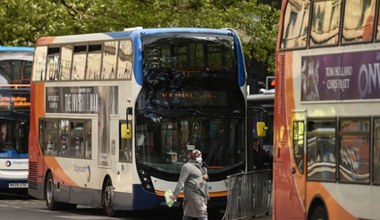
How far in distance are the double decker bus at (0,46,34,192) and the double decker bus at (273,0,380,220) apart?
1585 centimetres

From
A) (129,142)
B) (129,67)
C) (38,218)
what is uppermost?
(129,67)

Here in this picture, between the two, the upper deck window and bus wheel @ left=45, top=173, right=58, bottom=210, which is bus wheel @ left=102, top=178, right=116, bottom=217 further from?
bus wheel @ left=45, top=173, right=58, bottom=210

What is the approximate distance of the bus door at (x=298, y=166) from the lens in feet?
Result: 62.1

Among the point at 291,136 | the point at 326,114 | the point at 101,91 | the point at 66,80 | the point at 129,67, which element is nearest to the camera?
the point at 326,114

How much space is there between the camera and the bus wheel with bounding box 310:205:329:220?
1823 centimetres

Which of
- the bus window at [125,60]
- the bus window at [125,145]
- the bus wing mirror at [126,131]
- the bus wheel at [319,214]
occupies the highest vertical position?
the bus window at [125,60]

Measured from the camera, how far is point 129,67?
81.6 ft

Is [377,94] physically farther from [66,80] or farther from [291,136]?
[66,80]

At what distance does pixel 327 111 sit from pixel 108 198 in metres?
9.21

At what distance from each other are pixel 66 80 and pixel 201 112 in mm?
4772

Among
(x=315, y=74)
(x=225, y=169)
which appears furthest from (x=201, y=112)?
(x=315, y=74)

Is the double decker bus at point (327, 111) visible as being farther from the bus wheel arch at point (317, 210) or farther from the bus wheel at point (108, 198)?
the bus wheel at point (108, 198)

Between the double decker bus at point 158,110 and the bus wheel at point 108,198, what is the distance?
0.02 meters

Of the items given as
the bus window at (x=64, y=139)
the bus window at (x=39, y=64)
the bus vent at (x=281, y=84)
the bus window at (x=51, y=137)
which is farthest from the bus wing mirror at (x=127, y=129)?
the bus window at (x=39, y=64)
